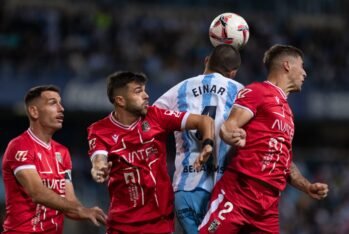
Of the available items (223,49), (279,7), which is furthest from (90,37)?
(223,49)

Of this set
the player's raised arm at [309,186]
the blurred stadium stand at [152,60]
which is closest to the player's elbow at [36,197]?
the player's raised arm at [309,186]

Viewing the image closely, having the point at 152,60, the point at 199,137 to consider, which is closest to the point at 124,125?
the point at 199,137

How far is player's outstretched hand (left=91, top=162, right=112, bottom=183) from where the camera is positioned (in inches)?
271

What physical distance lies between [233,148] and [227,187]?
0.35 m

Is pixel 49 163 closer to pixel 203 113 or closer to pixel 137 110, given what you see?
pixel 137 110

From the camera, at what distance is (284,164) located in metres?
7.32

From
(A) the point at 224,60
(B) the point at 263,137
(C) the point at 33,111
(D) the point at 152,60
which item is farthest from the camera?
(D) the point at 152,60

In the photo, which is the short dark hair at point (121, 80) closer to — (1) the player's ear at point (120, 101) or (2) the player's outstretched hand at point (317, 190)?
(1) the player's ear at point (120, 101)

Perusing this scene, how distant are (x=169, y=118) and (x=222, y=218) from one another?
0.89 m

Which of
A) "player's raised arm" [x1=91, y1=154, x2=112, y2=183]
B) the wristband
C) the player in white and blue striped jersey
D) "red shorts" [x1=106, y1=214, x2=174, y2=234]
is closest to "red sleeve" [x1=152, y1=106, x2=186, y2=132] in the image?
the player in white and blue striped jersey

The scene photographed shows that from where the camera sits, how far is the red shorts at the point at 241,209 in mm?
7188

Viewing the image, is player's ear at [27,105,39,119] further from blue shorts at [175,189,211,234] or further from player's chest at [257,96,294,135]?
player's chest at [257,96,294,135]

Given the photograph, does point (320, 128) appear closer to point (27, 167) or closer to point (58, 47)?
point (58, 47)

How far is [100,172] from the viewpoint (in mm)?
6953
